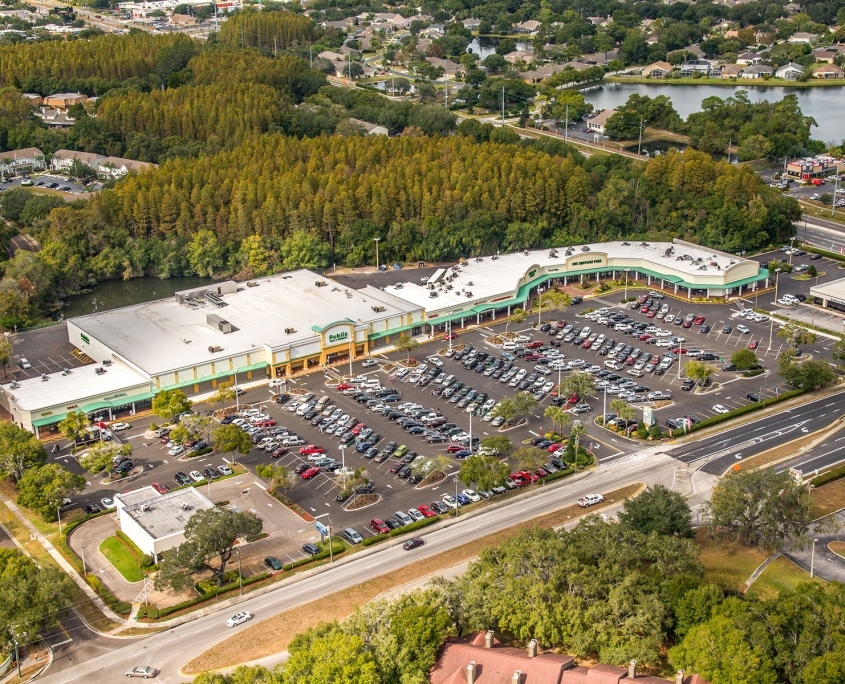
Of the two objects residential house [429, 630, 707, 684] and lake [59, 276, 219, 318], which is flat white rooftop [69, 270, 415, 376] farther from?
residential house [429, 630, 707, 684]

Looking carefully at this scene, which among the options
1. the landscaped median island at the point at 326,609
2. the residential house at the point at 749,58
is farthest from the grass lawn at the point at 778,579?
the residential house at the point at 749,58

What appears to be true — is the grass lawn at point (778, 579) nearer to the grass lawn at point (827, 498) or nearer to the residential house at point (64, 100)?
the grass lawn at point (827, 498)

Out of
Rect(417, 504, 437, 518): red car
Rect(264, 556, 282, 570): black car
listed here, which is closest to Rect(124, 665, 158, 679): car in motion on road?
Rect(264, 556, 282, 570): black car

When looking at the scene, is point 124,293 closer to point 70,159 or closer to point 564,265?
point 70,159

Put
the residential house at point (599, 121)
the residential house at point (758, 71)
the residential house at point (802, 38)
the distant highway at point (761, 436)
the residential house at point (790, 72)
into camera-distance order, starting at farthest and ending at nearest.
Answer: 1. the residential house at point (802, 38)
2. the residential house at point (758, 71)
3. the residential house at point (790, 72)
4. the residential house at point (599, 121)
5. the distant highway at point (761, 436)

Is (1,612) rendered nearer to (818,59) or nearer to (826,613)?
(826,613)

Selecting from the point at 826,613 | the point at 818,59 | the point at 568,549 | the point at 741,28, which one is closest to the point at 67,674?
the point at 568,549
